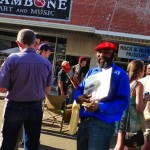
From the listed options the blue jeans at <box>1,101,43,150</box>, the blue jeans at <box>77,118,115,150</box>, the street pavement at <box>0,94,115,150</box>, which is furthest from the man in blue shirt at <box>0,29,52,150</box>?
the street pavement at <box>0,94,115,150</box>

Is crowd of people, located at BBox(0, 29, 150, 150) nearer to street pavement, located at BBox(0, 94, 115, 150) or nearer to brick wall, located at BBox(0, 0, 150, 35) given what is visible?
street pavement, located at BBox(0, 94, 115, 150)

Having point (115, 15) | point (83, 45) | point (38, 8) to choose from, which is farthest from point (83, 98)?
point (38, 8)

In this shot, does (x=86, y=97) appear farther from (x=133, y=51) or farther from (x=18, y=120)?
(x=133, y=51)

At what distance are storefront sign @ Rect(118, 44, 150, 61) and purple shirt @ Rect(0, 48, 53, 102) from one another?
1330cm

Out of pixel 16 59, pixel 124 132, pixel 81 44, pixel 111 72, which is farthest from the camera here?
pixel 81 44

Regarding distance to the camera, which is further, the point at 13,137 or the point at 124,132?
the point at 124,132

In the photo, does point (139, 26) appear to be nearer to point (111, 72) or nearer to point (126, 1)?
point (126, 1)

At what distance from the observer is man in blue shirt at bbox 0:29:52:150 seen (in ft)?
14.7

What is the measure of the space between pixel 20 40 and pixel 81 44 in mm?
13525

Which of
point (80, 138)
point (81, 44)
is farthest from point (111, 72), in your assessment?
point (81, 44)

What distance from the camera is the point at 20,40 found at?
4.64 meters

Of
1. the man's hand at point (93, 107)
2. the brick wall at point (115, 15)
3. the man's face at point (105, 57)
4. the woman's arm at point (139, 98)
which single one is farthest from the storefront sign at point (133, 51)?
the man's hand at point (93, 107)

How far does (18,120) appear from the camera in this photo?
4.62m

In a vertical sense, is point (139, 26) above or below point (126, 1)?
below
